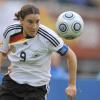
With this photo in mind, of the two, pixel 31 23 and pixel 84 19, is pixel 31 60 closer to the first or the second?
pixel 31 23

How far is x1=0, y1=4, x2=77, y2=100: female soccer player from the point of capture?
31.2ft

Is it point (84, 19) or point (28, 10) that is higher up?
point (28, 10)

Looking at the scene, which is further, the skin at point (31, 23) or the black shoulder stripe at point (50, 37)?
the black shoulder stripe at point (50, 37)

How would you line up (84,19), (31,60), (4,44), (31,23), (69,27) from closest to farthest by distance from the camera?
1. (31,23)
2. (31,60)
3. (4,44)
4. (69,27)
5. (84,19)

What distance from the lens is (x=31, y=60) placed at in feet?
31.3

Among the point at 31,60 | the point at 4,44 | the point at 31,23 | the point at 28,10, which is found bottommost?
the point at 31,60

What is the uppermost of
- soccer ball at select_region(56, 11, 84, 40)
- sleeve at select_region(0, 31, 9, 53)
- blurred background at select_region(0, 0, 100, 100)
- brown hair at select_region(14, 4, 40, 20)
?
brown hair at select_region(14, 4, 40, 20)

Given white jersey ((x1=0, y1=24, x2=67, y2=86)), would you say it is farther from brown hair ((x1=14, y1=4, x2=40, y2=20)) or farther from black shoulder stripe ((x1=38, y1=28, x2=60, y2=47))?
brown hair ((x1=14, y1=4, x2=40, y2=20))

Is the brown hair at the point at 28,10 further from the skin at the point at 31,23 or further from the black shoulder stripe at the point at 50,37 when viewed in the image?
the black shoulder stripe at the point at 50,37

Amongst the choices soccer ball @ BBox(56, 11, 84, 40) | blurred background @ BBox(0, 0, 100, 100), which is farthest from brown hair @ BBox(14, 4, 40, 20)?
blurred background @ BBox(0, 0, 100, 100)

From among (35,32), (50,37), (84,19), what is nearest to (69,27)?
(50,37)

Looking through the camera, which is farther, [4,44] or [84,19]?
[84,19]

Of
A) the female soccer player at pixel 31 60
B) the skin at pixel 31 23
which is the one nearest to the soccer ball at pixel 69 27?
the female soccer player at pixel 31 60

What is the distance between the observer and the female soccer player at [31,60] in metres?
9.50
